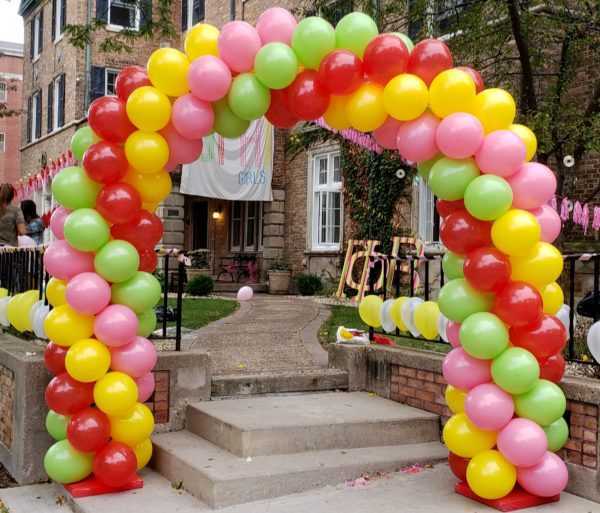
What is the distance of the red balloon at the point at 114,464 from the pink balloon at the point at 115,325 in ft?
2.19

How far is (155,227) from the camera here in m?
4.85

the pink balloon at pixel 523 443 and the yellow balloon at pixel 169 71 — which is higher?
the yellow balloon at pixel 169 71

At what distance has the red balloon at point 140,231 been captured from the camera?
187 inches

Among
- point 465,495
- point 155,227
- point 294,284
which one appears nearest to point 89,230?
point 155,227

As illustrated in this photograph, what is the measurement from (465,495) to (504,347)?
1010 millimetres

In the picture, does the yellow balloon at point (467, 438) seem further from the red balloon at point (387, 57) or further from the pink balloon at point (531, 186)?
the red balloon at point (387, 57)

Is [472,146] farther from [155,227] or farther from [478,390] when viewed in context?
[155,227]

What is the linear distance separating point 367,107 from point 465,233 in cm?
97

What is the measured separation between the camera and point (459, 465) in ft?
14.7

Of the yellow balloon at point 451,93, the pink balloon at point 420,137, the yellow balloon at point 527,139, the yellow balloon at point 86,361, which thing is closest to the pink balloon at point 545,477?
the yellow balloon at point 527,139

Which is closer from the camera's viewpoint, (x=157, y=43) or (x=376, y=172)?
(x=376, y=172)

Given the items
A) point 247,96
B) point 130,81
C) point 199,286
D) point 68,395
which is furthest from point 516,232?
point 199,286

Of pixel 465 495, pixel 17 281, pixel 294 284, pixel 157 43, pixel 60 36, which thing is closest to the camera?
pixel 465 495

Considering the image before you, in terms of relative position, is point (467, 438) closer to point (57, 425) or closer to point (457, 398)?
point (457, 398)
